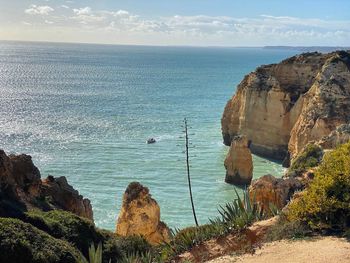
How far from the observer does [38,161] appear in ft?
153

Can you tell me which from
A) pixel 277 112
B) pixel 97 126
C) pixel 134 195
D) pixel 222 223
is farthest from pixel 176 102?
pixel 222 223

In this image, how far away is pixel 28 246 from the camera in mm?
14820

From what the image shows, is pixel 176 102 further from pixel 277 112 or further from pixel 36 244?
pixel 36 244

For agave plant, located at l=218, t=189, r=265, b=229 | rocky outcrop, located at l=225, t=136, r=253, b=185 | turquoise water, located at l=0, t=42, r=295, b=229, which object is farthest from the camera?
rocky outcrop, located at l=225, t=136, r=253, b=185

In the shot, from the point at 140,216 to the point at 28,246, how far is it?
38.1 ft

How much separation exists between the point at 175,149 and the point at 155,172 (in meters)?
8.56

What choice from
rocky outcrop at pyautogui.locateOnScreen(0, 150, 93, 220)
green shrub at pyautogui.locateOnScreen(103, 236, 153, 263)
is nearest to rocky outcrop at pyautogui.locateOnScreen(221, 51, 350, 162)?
rocky outcrop at pyautogui.locateOnScreen(0, 150, 93, 220)

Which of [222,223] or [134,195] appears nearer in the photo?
[222,223]

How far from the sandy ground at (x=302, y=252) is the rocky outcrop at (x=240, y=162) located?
2709 cm

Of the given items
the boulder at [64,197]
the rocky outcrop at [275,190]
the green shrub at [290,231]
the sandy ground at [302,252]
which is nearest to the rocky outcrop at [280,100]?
the rocky outcrop at [275,190]

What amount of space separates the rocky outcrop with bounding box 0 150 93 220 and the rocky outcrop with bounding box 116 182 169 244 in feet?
7.45

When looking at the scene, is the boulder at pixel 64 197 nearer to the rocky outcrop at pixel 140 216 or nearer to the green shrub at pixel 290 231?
the rocky outcrop at pixel 140 216

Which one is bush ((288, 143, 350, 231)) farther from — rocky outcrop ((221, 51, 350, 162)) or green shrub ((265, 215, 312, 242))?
rocky outcrop ((221, 51, 350, 162))

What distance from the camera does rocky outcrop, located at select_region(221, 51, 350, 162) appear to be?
44531mm
